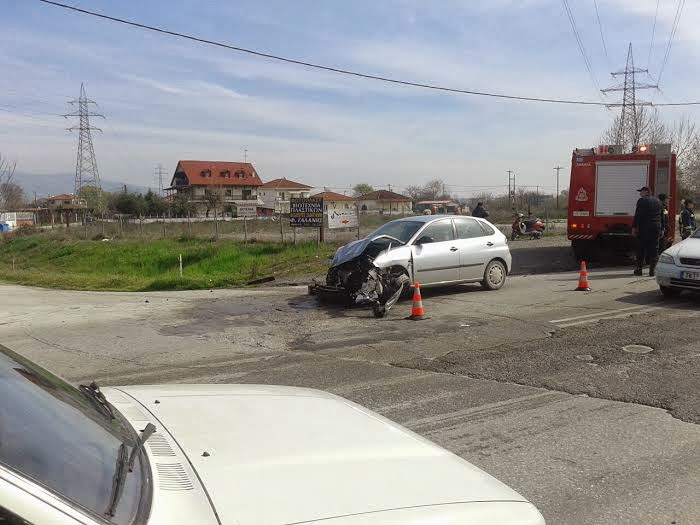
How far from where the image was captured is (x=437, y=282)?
11.8m

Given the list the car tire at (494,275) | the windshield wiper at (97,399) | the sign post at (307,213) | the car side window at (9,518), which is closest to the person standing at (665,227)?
the car tire at (494,275)

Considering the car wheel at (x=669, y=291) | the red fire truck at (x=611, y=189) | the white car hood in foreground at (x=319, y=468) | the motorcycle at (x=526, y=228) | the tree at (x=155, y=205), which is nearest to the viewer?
the white car hood in foreground at (x=319, y=468)

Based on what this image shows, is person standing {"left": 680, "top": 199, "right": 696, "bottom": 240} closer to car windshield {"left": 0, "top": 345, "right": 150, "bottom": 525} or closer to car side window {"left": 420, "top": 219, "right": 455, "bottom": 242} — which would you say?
car side window {"left": 420, "top": 219, "right": 455, "bottom": 242}

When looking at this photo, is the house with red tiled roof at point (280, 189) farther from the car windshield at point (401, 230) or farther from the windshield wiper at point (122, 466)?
the windshield wiper at point (122, 466)

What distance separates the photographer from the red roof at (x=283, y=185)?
10038cm

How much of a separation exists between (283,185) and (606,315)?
3685 inches

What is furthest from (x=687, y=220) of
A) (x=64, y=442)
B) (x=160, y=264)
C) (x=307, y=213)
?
(x=64, y=442)

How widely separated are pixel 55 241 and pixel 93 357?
96.2ft

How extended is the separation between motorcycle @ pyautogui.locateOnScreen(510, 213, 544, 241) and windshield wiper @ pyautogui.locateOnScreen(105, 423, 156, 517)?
2640cm

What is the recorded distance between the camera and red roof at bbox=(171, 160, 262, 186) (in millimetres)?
91750

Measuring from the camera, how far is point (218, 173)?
93.6 meters

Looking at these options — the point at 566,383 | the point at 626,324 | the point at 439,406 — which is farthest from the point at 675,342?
the point at 439,406

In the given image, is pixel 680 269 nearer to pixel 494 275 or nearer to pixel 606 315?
pixel 606 315

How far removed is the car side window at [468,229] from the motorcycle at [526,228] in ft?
50.7
